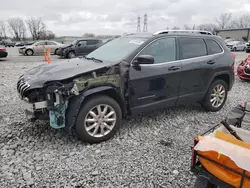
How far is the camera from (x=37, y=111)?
2.96 meters

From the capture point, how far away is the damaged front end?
2.84 m

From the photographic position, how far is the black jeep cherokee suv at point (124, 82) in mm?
2910

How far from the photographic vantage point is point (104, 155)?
295 centimetres

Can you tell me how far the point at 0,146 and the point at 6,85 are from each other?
436 cm

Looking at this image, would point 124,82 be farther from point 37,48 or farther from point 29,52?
point 29,52

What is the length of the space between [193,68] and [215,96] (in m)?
1.06

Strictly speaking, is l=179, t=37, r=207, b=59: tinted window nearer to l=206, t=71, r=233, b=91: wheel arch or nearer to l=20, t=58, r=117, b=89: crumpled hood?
l=206, t=71, r=233, b=91: wheel arch

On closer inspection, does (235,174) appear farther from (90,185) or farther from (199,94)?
(199,94)

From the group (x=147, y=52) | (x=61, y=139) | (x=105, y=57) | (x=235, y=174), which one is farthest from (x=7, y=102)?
(x=235, y=174)

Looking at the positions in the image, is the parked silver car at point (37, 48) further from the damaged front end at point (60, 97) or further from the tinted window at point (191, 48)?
the damaged front end at point (60, 97)

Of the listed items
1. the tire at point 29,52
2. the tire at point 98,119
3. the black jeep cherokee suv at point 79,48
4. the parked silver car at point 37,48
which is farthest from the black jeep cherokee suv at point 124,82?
the tire at point 29,52

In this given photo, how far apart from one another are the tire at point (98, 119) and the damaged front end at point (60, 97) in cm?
12

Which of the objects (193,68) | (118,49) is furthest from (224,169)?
(118,49)

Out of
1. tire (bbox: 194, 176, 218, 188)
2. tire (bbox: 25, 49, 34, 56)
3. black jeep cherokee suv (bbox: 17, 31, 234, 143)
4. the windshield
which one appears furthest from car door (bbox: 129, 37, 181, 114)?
tire (bbox: 25, 49, 34, 56)
